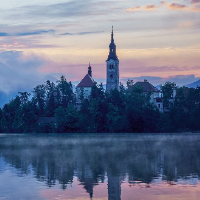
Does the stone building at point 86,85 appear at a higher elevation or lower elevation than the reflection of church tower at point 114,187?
higher

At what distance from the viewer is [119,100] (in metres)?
95.3

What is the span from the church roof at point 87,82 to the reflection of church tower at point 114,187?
94.8 m

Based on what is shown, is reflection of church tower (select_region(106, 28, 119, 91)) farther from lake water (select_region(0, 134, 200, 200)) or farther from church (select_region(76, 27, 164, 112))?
lake water (select_region(0, 134, 200, 200))

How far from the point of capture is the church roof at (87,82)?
407 ft

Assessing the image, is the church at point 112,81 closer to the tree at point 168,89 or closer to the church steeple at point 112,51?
the church steeple at point 112,51

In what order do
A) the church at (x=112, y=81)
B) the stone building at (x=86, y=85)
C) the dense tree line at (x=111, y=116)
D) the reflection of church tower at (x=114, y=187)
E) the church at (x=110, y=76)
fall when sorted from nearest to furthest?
the reflection of church tower at (x=114, y=187) → the dense tree line at (x=111, y=116) → the church at (x=112, y=81) → the church at (x=110, y=76) → the stone building at (x=86, y=85)

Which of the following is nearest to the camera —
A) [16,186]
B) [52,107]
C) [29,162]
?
[16,186]

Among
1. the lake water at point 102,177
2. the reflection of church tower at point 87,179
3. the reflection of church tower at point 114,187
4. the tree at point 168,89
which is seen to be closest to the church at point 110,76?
the tree at point 168,89

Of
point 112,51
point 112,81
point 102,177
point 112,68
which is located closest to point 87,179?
point 102,177

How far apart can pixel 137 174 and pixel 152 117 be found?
189ft

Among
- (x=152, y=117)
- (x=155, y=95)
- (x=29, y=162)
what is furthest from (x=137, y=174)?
(x=155, y=95)

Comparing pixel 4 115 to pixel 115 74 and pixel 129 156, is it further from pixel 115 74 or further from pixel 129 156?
pixel 129 156

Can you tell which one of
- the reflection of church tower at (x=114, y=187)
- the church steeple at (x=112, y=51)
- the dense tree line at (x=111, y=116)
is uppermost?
the church steeple at (x=112, y=51)

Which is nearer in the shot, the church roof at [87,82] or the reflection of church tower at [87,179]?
the reflection of church tower at [87,179]
